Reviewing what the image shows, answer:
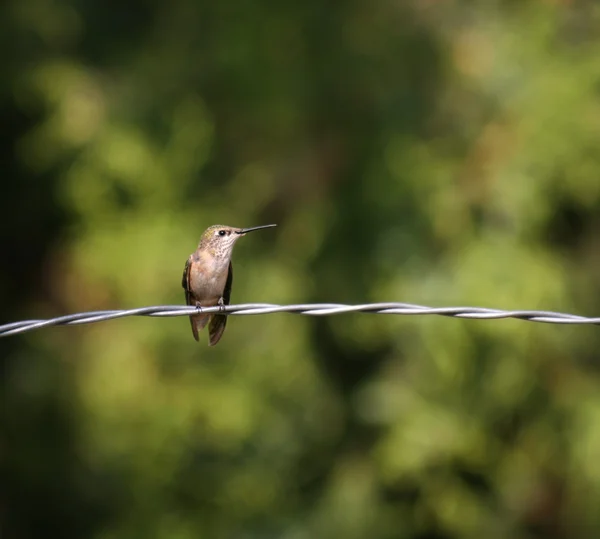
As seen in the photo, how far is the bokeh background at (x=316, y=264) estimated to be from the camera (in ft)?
26.3

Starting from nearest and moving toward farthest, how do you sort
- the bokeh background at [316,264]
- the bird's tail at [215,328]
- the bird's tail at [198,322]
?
the bird's tail at [215,328], the bird's tail at [198,322], the bokeh background at [316,264]

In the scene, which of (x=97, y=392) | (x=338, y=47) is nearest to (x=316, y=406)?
(x=97, y=392)

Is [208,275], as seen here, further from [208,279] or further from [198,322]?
[198,322]

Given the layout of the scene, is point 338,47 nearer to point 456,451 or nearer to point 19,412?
point 456,451

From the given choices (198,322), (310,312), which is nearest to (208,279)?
(198,322)

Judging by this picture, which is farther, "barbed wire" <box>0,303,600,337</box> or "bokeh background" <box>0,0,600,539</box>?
"bokeh background" <box>0,0,600,539</box>

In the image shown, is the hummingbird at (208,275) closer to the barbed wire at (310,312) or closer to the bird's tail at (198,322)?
the bird's tail at (198,322)

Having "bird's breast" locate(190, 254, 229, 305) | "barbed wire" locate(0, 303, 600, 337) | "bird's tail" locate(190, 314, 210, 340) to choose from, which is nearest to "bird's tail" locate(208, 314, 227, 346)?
"bird's tail" locate(190, 314, 210, 340)

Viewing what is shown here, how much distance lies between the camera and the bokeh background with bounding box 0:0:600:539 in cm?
803

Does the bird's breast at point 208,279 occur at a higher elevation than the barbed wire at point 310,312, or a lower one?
higher

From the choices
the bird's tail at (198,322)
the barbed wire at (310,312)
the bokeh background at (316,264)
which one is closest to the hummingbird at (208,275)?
the bird's tail at (198,322)

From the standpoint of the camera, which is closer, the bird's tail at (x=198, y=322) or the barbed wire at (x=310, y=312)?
the barbed wire at (x=310, y=312)

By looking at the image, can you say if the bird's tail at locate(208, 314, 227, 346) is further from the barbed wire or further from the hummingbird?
the barbed wire

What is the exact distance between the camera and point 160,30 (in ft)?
29.6
